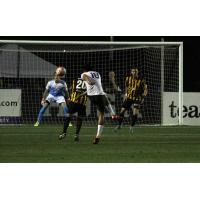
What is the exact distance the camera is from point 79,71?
106 ft

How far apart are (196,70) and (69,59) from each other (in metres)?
8.33

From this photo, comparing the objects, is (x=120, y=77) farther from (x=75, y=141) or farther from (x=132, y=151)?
(x=132, y=151)

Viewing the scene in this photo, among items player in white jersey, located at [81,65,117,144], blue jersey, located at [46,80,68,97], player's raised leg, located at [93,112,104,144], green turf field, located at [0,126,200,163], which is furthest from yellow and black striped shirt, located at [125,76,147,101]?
player's raised leg, located at [93,112,104,144]

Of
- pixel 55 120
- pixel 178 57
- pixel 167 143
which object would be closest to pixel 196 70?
pixel 178 57

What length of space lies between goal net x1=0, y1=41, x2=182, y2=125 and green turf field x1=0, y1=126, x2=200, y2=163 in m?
A: 6.39

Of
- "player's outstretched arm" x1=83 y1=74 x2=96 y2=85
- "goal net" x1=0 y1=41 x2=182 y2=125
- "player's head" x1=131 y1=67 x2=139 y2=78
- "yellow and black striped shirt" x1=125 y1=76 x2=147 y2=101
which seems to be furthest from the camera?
"goal net" x1=0 y1=41 x2=182 y2=125

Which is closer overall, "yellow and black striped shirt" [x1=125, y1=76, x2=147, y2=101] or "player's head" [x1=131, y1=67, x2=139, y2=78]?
"player's head" [x1=131, y1=67, x2=139, y2=78]

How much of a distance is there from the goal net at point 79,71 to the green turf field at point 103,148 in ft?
21.0

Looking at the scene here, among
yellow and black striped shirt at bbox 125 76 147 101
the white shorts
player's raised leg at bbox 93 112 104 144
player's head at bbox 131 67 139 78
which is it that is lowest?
player's raised leg at bbox 93 112 104 144

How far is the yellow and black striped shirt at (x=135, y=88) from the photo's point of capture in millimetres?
24453

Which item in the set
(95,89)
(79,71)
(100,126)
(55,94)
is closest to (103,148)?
(100,126)

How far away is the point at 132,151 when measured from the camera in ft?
54.2

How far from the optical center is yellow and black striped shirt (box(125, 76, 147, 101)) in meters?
24.5

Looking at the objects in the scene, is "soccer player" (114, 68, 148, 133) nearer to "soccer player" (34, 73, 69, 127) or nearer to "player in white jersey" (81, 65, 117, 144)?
"soccer player" (34, 73, 69, 127)
